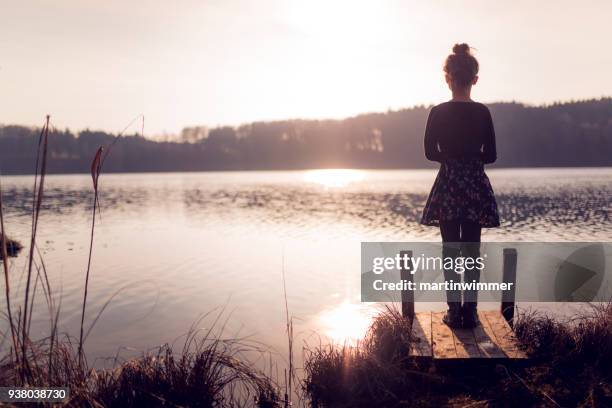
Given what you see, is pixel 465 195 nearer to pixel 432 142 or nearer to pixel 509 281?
pixel 432 142

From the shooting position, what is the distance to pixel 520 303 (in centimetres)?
1136

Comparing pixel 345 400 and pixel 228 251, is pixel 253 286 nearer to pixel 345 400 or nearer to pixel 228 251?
pixel 228 251

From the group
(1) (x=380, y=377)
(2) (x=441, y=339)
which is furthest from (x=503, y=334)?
(1) (x=380, y=377)

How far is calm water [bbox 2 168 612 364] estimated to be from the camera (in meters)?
11.2

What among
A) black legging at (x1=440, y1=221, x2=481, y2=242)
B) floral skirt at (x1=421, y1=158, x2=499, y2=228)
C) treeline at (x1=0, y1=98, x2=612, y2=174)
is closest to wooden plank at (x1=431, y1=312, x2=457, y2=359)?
black legging at (x1=440, y1=221, x2=481, y2=242)

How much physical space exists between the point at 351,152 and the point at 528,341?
143190 millimetres

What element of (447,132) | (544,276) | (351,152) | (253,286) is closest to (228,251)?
(253,286)

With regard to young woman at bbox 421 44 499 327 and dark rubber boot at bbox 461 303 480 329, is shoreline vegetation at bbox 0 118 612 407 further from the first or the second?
young woman at bbox 421 44 499 327

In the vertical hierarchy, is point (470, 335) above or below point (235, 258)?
above

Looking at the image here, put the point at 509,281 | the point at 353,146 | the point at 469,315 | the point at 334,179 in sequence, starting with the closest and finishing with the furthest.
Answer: the point at 469,315
the point at 509,281
the point at 334,179
the point at 353,146

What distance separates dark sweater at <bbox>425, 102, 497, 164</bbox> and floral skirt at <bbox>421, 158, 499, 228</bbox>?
108 millimetres

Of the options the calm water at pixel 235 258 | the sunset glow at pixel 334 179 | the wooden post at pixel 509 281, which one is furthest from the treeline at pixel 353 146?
the wooden post at pixel 509 281

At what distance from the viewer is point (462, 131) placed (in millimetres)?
5504

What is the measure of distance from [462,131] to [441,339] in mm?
2333
